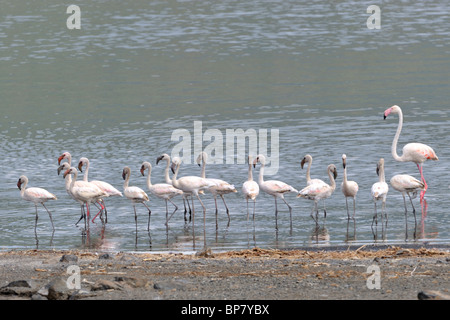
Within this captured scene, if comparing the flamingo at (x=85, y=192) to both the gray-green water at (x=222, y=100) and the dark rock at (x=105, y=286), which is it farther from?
the dark rock at (x=105, y=286)

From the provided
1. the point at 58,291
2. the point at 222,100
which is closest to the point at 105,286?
the point at 58,291

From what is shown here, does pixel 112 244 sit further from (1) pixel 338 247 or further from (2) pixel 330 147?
(2) pixel 330 147

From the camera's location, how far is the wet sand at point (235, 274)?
10695 mm

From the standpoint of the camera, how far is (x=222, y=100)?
31406 millimetres

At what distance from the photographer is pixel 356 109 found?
29.2 m

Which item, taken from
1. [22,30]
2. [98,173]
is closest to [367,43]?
[22,30]

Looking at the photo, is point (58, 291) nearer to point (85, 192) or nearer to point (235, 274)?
point (235, 274)

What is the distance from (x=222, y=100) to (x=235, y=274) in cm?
1959

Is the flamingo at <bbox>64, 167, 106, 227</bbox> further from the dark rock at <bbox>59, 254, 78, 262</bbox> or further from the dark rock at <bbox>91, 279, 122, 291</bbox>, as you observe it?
the dark rock at <bbox>91, 279, 122, 291</bbox>

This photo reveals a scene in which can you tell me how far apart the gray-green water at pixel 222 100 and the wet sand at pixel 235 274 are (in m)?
1.84

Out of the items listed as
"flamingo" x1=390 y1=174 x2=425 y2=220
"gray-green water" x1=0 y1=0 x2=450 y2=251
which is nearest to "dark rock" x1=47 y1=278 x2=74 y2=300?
"gray-green water" x1=0 y1=0 x2=450 y2=251

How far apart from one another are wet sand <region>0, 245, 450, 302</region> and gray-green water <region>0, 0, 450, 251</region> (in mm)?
1842

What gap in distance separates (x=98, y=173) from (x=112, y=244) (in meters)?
5.77

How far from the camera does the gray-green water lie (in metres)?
17.7
